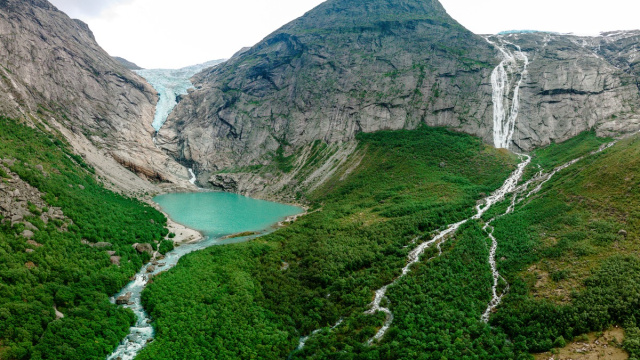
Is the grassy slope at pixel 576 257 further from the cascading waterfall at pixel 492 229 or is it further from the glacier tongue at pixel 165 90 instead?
the glacier tongue at pixel 165 90

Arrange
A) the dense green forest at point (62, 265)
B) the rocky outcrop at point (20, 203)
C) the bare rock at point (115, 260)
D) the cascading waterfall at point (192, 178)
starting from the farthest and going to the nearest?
1. the cascading waterfall at point (192, 178)
2. the bare rock at point (115, 260)
3. the rocky outcrop at point (20, 203)
4. the dense green forest at point (62, 265)

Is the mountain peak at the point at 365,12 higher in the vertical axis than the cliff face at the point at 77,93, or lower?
higher

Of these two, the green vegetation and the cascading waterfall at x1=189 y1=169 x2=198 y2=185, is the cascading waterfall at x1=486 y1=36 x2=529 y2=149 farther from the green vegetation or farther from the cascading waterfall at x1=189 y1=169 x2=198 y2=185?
the cascading waterfall at x1=189 y1=169 x2=198 y2=185

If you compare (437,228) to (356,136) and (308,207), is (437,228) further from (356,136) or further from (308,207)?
(356,136)

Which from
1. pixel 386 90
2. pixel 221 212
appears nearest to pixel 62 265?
pixel 221 212

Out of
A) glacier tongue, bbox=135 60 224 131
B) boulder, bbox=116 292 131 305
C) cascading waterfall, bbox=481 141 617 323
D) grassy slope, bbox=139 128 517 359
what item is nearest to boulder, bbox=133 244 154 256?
grassy slope, bbox=139 128 517 359

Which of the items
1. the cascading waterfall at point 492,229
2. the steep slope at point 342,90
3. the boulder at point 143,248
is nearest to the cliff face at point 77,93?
the steep slope at point 342,90

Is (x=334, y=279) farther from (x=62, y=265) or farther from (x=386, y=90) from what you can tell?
(x=386, y=90)
